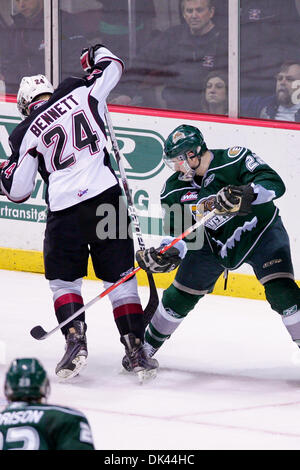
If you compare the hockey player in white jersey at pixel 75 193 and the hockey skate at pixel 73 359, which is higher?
the hockey player in white jersey at pixel 75 193

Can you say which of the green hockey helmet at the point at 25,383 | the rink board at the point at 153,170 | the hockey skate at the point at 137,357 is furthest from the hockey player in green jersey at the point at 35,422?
the rink board at the point at 153,170

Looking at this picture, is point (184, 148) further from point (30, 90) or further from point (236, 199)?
point (30, 90)

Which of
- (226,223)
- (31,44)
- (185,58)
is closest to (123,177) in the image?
(226,223)

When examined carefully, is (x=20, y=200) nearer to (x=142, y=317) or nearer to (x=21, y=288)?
(x=142, y=317)

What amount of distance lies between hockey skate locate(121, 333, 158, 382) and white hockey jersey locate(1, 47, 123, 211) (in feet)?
1.93

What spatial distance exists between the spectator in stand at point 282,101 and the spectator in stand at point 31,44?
1148 millimetres

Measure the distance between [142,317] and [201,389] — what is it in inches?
15.0

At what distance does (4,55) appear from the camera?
25.1ft

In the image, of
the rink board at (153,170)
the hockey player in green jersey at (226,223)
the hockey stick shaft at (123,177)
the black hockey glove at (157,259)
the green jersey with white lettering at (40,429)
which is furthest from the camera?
the rink board at (153,170)

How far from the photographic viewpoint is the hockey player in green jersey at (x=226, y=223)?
502cm

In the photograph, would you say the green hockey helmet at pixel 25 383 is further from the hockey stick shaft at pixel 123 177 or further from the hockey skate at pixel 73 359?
the hockey stick shaft at pixel 123 177

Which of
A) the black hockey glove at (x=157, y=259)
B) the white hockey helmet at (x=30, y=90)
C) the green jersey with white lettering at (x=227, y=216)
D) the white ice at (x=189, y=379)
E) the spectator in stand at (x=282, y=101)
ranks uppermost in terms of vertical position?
the spectator in stand at (x=282, y=101)

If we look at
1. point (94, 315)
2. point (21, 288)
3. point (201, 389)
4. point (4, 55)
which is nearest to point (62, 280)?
point (201, 389)

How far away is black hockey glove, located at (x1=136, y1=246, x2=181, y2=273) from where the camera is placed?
5.14 meters
